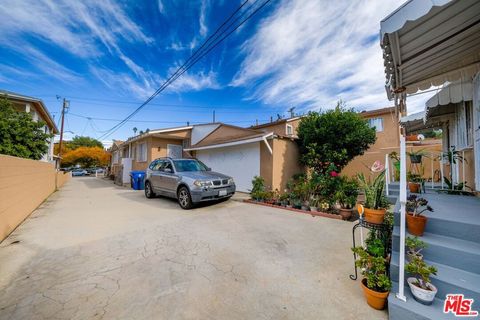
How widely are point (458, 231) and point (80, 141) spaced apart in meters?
61.9

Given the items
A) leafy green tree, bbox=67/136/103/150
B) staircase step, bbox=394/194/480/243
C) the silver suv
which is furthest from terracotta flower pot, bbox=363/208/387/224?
leafy green tree, bbox=67/136/103/150

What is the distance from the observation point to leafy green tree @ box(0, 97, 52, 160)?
6391mm

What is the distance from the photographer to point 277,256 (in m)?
3.15

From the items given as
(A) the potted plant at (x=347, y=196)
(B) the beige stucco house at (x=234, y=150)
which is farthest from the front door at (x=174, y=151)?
(A) the potted plant at (x=347, y=196)

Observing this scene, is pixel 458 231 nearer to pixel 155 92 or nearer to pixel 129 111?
pixel 155 92

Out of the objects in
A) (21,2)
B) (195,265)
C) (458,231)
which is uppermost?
(21,2)

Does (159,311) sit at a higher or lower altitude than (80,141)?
lower

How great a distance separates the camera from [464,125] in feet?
15.3

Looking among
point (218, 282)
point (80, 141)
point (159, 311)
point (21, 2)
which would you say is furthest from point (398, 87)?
point (80, 141)

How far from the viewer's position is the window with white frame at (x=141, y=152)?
14062 millimetres

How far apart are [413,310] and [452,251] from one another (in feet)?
2.89

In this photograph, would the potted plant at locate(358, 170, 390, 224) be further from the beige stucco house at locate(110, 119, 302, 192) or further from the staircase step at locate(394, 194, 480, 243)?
the beige stucco house at locate(110, 119, 302, 192)

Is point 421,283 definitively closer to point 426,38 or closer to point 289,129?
point 426,38

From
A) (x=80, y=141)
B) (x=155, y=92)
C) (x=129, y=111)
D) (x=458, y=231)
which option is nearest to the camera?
(x=458, y=231)
